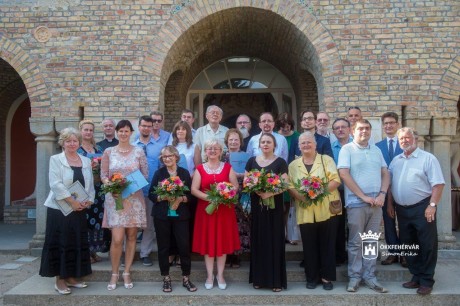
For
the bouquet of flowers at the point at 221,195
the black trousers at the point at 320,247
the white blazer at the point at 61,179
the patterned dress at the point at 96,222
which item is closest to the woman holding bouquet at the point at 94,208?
the patterned dress at the point at 96,222

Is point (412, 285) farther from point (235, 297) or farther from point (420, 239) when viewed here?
point (235, 297)

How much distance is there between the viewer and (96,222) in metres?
5.70

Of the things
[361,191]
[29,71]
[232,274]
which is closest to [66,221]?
[232,274]

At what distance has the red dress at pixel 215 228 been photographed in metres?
5.02

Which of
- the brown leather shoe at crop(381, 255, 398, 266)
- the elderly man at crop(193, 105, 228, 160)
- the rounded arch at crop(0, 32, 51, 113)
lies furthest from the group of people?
the rounded arch at crop(0, 32, 51, 113)

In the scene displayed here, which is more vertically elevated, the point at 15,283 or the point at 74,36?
the point at 74,36

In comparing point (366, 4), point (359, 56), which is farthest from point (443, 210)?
point (366, 4)

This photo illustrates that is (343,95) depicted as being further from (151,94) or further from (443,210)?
(151,94)

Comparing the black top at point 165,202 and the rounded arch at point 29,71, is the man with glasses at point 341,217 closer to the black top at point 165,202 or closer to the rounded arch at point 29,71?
the black top at point 165,202

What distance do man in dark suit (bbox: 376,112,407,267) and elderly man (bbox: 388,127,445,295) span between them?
517 millimetres

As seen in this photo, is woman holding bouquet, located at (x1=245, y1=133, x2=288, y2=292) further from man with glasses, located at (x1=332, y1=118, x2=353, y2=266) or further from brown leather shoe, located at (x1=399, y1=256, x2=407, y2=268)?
brown leather shoe, located at (x1=399, y1=256, x2=407, y2=268)

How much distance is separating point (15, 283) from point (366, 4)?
6.95m

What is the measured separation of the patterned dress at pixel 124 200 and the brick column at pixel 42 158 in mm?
2789

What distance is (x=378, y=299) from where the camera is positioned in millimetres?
4938
